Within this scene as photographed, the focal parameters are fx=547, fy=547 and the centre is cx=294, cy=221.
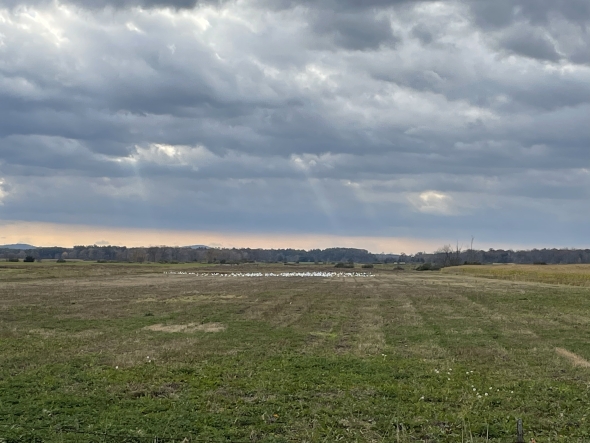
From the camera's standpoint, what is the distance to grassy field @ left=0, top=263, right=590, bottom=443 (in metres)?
8.33

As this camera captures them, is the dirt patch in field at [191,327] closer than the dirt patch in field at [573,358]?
No

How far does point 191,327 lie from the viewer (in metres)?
19.9

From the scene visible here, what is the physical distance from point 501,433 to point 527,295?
3059 centimetres

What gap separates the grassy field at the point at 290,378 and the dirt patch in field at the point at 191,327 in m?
0.06

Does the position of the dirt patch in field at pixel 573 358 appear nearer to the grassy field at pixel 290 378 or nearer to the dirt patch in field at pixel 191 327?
the grassy field at pixel 290 378

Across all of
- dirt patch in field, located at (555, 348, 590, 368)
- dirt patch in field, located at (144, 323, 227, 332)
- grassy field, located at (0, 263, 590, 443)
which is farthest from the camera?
dirt patch in field, located at (144, 323, 227, 332)

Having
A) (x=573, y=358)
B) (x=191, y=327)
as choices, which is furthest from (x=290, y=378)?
(x=191, y=327)

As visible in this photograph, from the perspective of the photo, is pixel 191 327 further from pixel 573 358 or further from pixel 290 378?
pixel 573 358

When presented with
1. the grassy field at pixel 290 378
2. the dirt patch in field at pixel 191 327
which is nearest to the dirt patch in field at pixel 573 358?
the grassy field at pixel 290 378

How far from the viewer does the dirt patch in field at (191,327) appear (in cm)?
1906

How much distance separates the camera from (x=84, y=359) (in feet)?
43.6

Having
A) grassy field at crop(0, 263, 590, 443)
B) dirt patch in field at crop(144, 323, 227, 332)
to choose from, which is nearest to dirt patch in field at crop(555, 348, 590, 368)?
grassy field at crop(0, 263, 590, 443)

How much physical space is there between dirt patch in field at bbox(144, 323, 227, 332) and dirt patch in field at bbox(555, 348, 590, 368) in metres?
10.7

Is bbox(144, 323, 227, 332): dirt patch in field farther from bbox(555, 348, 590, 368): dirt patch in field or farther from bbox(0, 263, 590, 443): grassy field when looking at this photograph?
bbox(555, 348, 590, 368): dirt patch in field
